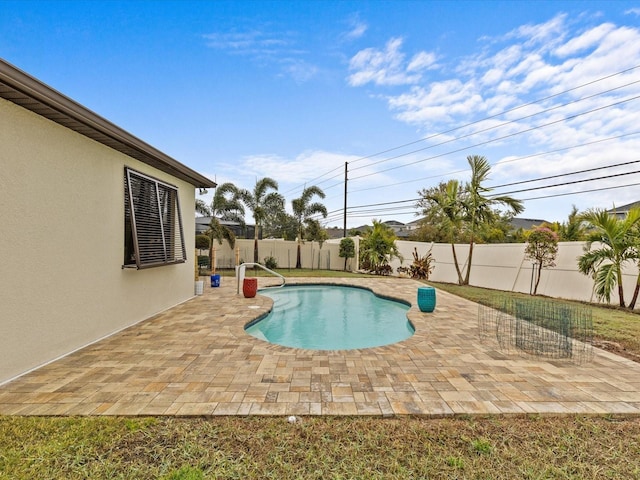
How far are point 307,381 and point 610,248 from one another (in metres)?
9.57

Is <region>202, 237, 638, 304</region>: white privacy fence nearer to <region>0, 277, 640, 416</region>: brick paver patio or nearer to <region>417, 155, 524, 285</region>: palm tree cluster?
<region>417, 155, 524, 285</region>: palm tree cluster

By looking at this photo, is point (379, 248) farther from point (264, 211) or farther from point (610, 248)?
point (610, 248)

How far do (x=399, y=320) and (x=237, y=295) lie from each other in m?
4.85

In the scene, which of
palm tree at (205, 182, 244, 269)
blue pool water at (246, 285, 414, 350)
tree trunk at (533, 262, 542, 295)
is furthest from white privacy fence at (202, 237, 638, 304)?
blue pool water at (246, 285, 414, 350)

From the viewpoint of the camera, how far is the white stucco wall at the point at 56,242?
373cm

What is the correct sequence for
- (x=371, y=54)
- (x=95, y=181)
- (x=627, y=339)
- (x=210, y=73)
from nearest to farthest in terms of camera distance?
(x=95, y=181)
(x=627, y=339)
(x=210, y=73)
(x=371, y=54)

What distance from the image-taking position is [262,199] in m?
20.0

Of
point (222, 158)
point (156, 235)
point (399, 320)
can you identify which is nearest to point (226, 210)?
point (222, 158)

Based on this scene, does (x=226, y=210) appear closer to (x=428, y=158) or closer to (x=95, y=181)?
(x=95, y=181)

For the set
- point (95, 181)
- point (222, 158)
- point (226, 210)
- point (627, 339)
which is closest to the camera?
point (95, 181)

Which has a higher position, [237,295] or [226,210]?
[226,210]

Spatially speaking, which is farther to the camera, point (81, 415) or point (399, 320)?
point (399, 320)

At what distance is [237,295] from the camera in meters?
10.0

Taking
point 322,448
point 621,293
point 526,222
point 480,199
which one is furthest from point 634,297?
point 526,222
